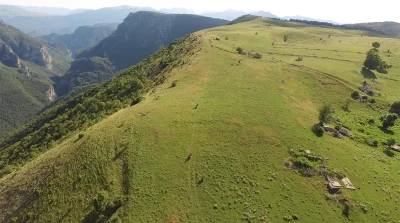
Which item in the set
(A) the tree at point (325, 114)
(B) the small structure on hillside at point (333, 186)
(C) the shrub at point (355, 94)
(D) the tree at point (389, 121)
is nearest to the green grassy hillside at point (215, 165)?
(B) the small structure on hillside at point (333, 186)

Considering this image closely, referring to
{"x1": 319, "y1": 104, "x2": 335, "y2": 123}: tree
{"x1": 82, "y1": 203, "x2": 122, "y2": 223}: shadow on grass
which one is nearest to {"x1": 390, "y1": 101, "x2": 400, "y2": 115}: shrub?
{"x1": 319, "y1": 104, "x2": 335, "y2": 123}: tree

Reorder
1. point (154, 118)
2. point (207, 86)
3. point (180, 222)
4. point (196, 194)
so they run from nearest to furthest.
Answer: point (180, 222) → point (196, 194) → point (154, 118) → point (207, 86)

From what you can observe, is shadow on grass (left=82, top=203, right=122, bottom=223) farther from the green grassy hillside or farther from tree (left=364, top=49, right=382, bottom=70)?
tree (left=364, top=49, right=382, bottom=70)

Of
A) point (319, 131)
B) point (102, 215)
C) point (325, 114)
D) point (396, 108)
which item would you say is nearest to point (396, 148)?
point (325, 114)

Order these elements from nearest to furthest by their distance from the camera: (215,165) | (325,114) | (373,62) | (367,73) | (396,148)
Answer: (215,165), (396,148), (325,114), (367,73), (373,62)

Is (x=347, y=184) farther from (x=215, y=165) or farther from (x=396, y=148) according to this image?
(x=215, y=165)

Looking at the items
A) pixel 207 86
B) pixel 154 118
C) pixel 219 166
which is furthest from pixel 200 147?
pixel 207 86

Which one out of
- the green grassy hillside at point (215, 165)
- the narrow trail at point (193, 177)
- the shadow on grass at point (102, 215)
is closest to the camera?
the shadow on grass at point (102, 215)

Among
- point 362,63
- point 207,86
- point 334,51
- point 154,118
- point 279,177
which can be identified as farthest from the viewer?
point 334,51

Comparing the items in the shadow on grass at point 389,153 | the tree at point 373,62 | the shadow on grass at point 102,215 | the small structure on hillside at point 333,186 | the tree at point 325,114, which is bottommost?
the shadow on grass at point 102,215

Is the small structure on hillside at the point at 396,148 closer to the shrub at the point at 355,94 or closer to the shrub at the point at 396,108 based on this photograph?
the shrub at the point at 396,108

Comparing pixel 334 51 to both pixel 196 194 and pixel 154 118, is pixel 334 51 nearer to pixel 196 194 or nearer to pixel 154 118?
pixel 154 118
